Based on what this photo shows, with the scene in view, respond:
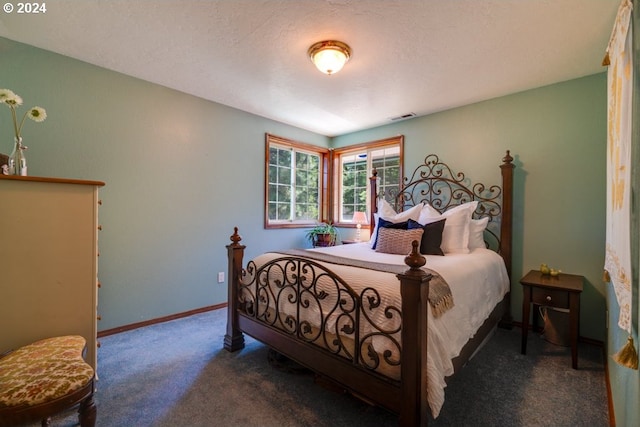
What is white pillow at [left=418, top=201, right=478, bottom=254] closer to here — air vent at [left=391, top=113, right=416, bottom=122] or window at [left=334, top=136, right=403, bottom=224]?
window at [left=334, top=136, right=403, bottom=224]

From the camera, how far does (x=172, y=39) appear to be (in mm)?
2189

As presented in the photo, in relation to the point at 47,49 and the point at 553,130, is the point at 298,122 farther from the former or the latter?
the point at 553,130

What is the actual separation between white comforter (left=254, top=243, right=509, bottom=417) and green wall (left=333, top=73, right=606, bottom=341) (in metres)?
0.60

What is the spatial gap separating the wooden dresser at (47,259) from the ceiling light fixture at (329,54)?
1819 mm

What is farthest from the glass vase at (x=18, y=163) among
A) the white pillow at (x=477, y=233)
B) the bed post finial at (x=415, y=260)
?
the white pillow at (x=477, y=233)

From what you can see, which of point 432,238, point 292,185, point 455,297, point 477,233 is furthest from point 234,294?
point 477,233

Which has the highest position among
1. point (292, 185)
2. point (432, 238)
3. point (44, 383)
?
point (292, 185)

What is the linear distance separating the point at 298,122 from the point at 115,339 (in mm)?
3346

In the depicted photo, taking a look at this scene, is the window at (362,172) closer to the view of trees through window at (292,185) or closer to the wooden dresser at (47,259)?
the view of trees through window at (292,185)

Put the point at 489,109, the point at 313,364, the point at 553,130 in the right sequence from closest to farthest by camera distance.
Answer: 1. the point at 313,364
2. the point at 553,130
3. the point at 489,109

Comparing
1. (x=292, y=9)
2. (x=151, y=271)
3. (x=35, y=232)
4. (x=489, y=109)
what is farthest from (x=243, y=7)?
(x=489, y=109)

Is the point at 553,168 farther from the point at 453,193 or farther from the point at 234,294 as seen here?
the point at 234,294

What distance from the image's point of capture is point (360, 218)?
14.1ft

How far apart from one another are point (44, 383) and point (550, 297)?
323cm
